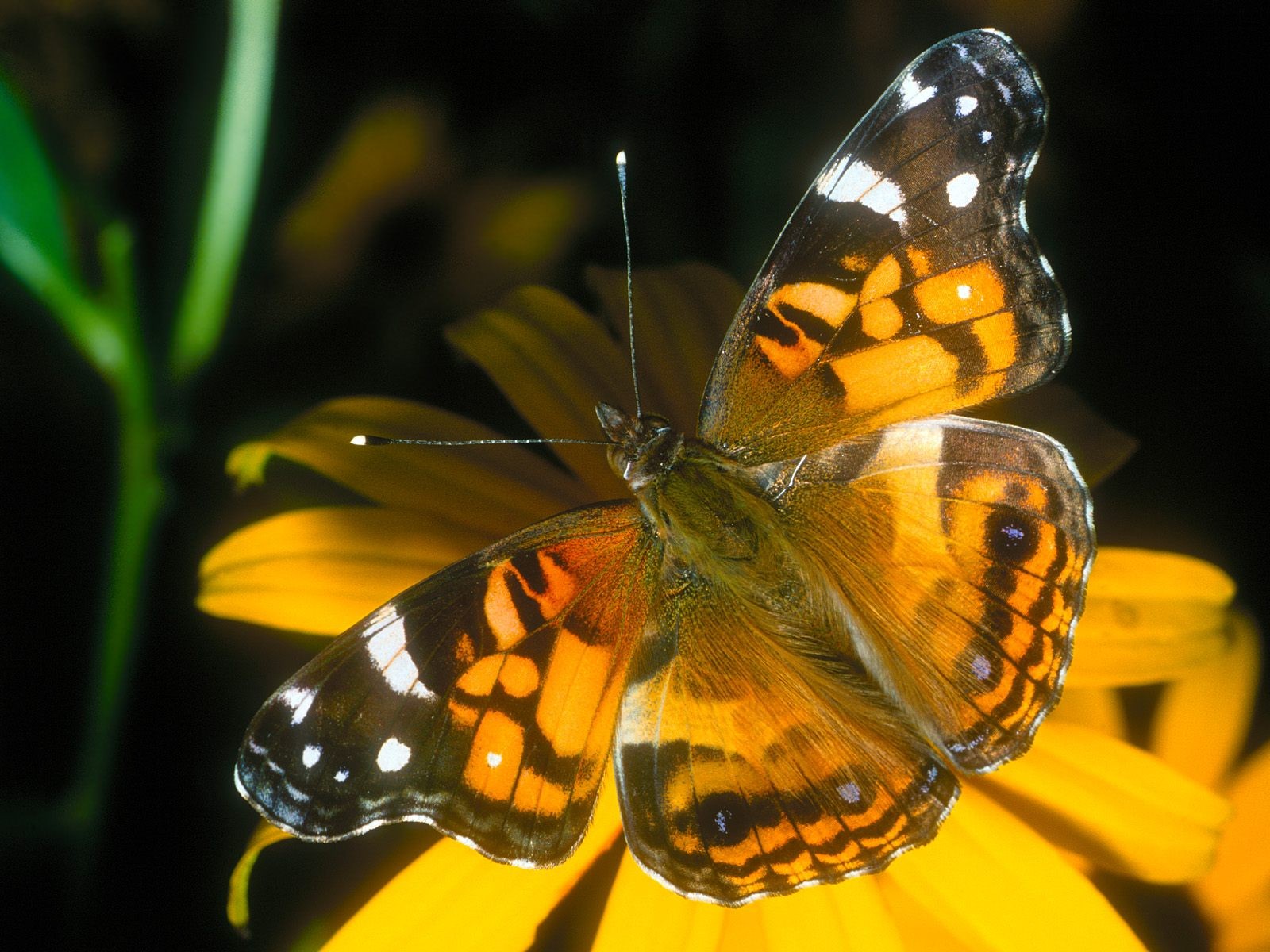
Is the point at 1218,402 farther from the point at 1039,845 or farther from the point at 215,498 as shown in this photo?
the point at 215,498

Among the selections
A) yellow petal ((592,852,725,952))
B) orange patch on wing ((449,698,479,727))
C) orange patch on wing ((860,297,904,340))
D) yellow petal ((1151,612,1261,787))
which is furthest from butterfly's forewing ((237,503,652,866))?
yellow petal ((1151,612,1261,787))

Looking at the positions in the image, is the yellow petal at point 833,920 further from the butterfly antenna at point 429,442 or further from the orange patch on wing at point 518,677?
the butterfly antenna at point 429,442

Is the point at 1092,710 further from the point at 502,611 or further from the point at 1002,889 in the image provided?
the point at 502,611

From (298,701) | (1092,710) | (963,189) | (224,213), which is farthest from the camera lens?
(224,213)

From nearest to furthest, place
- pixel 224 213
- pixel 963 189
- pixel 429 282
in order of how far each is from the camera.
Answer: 1. pixel 963 189
2. pixel 224 213
3. pixel 429 282

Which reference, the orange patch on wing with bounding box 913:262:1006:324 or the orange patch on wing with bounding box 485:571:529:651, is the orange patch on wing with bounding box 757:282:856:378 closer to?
the orange patch on wing with bounding box 913:262:1006:324

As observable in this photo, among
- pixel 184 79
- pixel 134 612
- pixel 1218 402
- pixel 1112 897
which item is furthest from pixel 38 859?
pixel 1218 402

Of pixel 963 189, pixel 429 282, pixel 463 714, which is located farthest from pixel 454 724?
pixel 429 282
